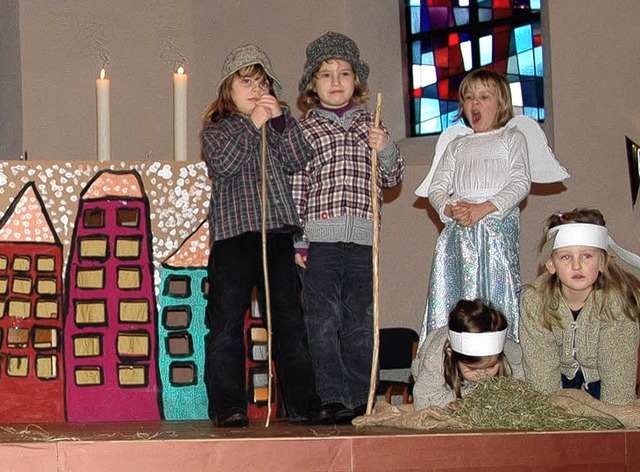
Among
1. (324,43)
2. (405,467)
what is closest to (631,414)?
(405,467)

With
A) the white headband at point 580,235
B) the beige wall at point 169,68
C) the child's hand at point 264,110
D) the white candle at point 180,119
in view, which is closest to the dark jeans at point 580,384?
the white headband at point 580,235

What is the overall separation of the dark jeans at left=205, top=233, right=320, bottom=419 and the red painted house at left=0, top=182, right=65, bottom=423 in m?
0.75

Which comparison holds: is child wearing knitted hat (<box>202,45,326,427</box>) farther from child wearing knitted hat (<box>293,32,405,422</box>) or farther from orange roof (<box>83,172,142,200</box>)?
orange roof (<box>83,172,142,200</box>)

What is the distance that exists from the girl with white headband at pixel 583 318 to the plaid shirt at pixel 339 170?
69cm

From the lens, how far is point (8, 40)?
313 inches

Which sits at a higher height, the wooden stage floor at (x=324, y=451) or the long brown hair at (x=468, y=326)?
the long brown hair at (x=468, y=326)

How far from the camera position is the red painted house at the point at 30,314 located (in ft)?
16.5

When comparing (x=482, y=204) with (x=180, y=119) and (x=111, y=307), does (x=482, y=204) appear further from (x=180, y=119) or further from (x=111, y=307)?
(x=111, y=307)

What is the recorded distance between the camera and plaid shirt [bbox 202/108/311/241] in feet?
15.3

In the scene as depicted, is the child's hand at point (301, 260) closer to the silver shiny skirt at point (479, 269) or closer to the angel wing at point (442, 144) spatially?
the silver shiny skirt at point (479, 269)

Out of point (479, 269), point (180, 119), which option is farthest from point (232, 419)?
point (180, 119)

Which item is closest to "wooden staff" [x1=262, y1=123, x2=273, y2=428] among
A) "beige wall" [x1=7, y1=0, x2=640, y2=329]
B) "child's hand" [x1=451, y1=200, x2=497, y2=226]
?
"child's hand" [x1=451, y1=200, x2=497, y2=226]

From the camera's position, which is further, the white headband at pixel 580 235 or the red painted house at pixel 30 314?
the red painted house at pixel 30 314

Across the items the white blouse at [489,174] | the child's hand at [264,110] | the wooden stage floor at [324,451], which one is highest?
the child's hand at [264,110]
